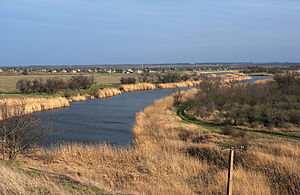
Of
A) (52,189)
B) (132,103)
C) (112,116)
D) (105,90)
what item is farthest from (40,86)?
(52,189)

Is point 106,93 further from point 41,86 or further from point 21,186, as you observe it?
point 21,186

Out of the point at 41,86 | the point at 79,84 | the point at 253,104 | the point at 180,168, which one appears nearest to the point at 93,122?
the point at 253,104

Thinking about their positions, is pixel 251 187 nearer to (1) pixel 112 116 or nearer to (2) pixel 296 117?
(2) pixel 296 117

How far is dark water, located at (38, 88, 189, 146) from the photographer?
20203 mm

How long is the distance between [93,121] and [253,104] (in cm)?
1410

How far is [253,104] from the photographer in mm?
26734

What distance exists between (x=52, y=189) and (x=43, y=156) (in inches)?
274

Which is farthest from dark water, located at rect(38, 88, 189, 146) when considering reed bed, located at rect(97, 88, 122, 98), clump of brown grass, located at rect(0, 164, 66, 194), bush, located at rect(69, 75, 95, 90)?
bush, located at rect(69, 75, 95, 90)

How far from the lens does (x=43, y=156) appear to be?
13.3m

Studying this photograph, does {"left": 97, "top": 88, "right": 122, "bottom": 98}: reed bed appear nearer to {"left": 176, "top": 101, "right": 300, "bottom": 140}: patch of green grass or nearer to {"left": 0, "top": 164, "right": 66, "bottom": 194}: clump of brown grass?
{"left": 176, "top": 101, "right": 300, "bottom": 140}: patch of green grass

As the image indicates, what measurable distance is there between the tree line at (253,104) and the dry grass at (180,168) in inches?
193

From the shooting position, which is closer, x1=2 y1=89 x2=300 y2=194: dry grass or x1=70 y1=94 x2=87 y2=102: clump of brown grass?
x1=2 y1=89 x2=300 y2=194: dry grass

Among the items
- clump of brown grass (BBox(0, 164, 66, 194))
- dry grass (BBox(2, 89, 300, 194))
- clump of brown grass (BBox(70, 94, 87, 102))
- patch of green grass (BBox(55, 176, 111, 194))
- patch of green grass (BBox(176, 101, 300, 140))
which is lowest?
clump of brown grass (BBox(70, 94, 87, 102))

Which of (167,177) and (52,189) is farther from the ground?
(52,189)
